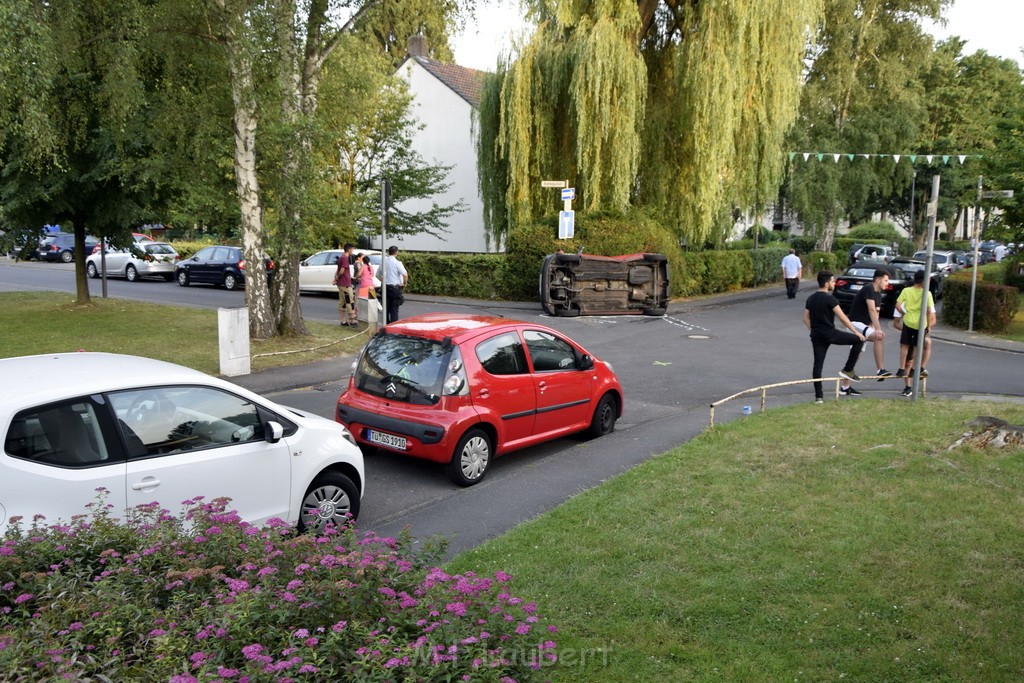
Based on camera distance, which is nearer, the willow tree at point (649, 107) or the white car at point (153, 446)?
the white car at point (153, 446)

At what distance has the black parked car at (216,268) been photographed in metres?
29.8

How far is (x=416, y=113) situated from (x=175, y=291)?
45.7 feet

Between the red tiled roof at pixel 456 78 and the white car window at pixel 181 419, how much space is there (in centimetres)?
3033

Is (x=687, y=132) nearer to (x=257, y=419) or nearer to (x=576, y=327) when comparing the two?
(x=576, y=327)

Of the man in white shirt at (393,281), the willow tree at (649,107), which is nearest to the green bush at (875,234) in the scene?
the willow tree at (649,107)

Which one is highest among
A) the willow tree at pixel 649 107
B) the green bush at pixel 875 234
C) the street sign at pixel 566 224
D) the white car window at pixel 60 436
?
the willow tree at pixel 649 107

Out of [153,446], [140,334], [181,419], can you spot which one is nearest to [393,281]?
[140,334]

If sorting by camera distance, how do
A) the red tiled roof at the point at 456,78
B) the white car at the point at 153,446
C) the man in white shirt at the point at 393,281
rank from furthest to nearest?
the red tiled roof at the point at 456,78, the man in white shirt at the point at 393,281, the white car at the point at 153,446

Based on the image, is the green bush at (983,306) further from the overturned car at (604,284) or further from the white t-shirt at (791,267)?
the overturned car at (604,284)

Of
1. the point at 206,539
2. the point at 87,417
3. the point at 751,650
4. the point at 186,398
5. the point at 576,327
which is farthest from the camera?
the point at 576,327

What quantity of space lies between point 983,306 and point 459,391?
17.5 m

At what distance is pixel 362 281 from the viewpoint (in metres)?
18.7

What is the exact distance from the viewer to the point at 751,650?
4.49 m

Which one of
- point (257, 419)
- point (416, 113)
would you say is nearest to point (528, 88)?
point (416, 113)
